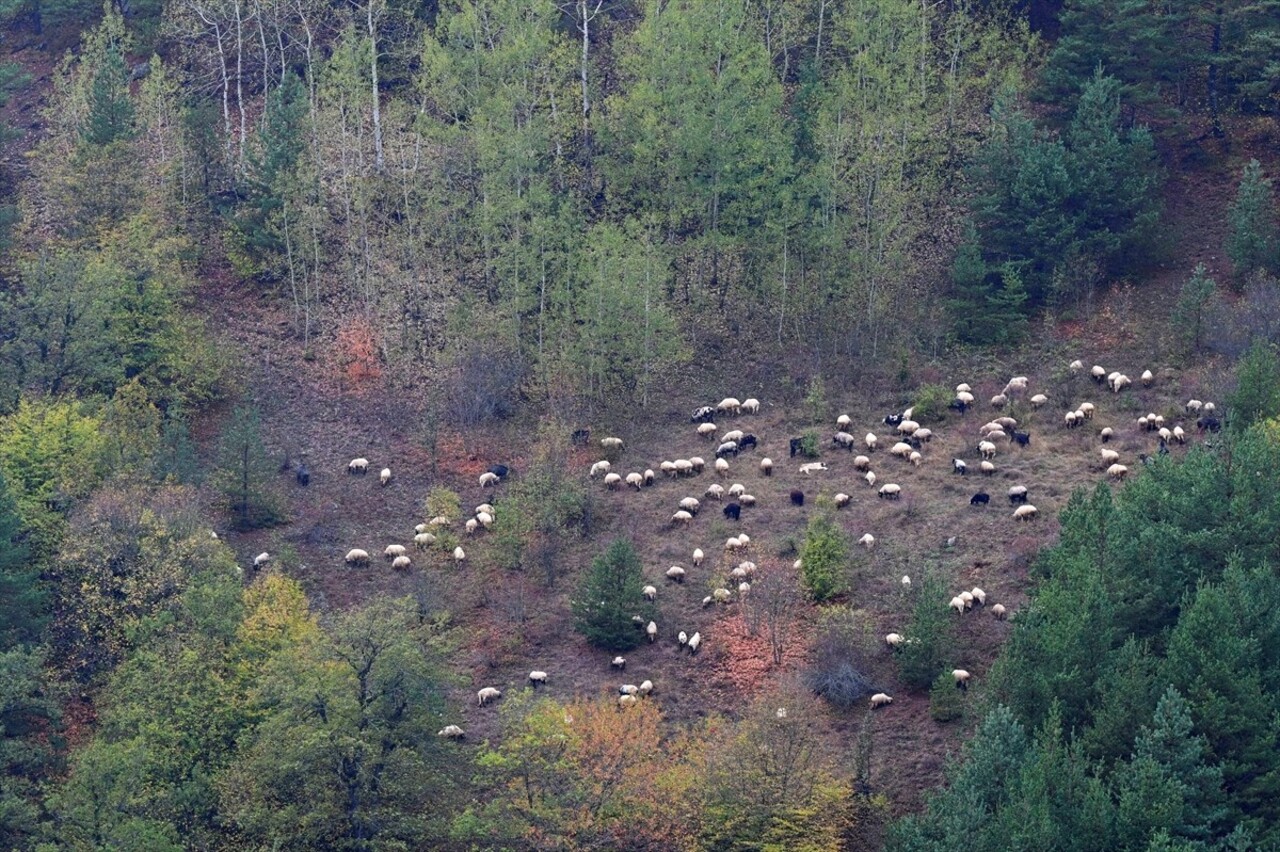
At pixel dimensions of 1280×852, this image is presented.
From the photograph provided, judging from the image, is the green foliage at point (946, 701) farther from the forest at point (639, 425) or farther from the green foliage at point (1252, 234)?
the green foliage at point (1252, 234)

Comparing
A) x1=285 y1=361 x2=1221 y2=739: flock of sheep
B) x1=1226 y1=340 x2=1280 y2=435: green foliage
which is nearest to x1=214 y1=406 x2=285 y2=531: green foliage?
x1=285 y1=361 x2=1221 y2=739: flock of sheep

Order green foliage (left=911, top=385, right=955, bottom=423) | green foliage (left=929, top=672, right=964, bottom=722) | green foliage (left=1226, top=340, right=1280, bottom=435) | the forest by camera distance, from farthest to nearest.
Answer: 1. green foliage (left=911, top=385, right=955, bottom=423)
2. green foliage (left=1226, top=340, right=1280, bottom=435)
3. green foliage (left=929, top=672, right=964, bottom=722)
4. the forest

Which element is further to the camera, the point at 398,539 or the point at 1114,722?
the point at 398,539

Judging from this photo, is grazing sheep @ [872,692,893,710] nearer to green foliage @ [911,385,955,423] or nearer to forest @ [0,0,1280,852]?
forest @ [0,0,1280,852]

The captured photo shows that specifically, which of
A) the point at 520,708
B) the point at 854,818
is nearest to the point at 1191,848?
the point at 854,818

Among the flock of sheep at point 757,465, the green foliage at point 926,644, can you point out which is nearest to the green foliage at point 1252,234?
the flock of sheep at point 757,465

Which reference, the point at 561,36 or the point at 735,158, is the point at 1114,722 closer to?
the point at 735,158
